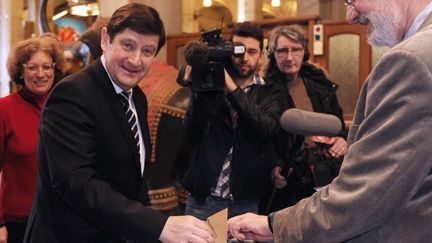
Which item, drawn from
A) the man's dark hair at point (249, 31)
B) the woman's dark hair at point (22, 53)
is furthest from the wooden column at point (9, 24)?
the man's dark hair at point (249, 31)

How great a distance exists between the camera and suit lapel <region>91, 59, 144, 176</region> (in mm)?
1618

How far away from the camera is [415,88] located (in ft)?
3.54

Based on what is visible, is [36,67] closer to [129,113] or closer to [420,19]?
[129,113]

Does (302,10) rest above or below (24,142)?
above

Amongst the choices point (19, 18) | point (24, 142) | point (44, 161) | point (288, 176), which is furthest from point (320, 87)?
point (19, 18)

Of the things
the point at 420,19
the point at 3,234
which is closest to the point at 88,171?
the point at 420,19

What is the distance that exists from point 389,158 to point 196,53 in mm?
1450

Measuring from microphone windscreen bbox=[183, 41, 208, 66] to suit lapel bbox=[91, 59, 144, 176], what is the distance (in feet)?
2.67

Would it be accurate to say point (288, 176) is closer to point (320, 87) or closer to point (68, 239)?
point (320, 87)

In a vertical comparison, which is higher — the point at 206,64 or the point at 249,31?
the point at 249,31

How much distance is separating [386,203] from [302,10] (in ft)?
21.9

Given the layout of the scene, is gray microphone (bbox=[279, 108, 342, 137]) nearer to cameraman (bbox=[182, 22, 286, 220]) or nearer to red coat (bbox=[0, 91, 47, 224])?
cameraman (bbox=[182, 22, 286, 220])

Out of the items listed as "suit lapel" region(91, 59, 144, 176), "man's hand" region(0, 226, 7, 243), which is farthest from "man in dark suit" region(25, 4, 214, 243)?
"man's hand" region(0, 226, 7, 243)

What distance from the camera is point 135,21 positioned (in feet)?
5.50
